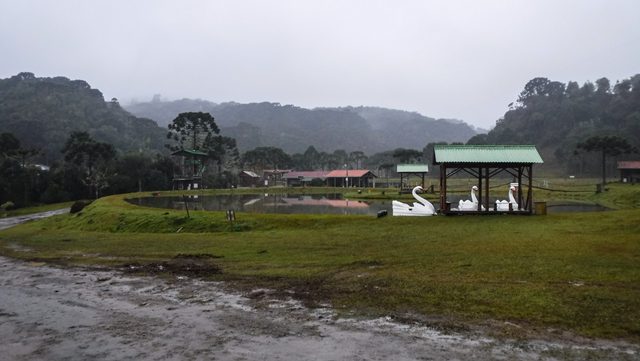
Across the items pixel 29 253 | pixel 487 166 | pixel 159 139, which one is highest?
pixel 159 139

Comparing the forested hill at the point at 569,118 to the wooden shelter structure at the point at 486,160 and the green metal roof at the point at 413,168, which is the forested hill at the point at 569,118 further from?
the wooden shelter structure at the point at 486,160

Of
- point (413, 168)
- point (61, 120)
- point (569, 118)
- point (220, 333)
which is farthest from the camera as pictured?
point (569, 118)

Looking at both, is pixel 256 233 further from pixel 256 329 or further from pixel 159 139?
pixel 159 139

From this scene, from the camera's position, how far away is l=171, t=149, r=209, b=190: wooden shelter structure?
8338 cm

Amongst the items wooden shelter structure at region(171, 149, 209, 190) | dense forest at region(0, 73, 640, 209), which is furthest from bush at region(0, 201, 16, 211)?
wooden shelter structure at region(171, 149, 209, 190)

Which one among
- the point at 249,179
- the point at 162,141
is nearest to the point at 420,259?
the point at 249,179

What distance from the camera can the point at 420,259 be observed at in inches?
595

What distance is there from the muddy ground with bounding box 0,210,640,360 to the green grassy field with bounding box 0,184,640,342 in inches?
27.6

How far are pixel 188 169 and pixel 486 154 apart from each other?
74978 mm

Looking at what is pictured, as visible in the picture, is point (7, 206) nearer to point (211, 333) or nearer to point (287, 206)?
point (287, 206)

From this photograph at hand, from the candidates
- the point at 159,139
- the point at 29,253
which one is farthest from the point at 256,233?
the point at 159,139

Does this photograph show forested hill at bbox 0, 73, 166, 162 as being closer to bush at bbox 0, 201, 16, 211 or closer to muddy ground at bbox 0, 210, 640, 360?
bush at bbox 0, 201, 16, 211

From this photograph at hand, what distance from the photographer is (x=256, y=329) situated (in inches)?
364

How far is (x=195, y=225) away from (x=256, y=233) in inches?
224
